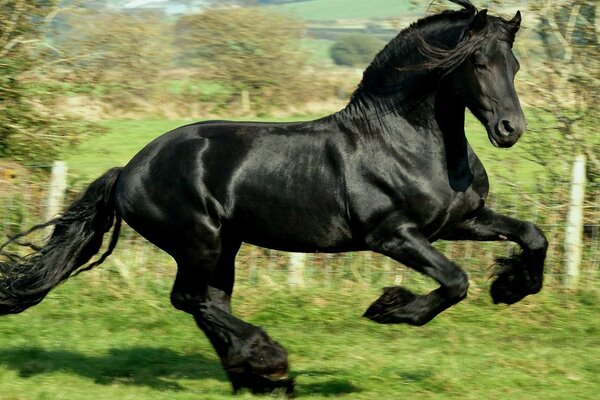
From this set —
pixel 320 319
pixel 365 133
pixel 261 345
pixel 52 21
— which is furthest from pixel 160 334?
pixel 52 21

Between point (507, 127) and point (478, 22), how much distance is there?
1.90ft

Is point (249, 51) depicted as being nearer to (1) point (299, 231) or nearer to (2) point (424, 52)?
(1) point (299, 231)

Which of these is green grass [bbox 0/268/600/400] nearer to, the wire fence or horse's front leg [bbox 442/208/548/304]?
the wire fence

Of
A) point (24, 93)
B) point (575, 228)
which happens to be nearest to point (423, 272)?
point (575, 228)

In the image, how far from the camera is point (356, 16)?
5550 centimetres

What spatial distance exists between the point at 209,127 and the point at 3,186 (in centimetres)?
496

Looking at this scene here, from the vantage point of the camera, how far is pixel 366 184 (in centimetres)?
543

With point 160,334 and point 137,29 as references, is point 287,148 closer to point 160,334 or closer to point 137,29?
point 160,334

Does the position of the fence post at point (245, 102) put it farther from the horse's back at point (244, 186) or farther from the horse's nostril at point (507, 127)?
the horse's nostril at point (507, 127)

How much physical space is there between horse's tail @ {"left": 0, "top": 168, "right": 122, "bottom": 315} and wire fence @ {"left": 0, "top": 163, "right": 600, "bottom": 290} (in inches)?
91.2

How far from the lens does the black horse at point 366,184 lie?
5246mm

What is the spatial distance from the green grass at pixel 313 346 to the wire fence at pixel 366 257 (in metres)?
0.15

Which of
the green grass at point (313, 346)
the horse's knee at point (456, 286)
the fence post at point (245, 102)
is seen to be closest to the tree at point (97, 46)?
the fence post at point (245, 102)

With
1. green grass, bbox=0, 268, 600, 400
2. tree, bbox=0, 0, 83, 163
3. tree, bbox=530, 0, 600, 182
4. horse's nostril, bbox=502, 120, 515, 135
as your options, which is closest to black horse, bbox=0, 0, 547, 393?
horse's nostril, bbox=502, 120, 515, 135
